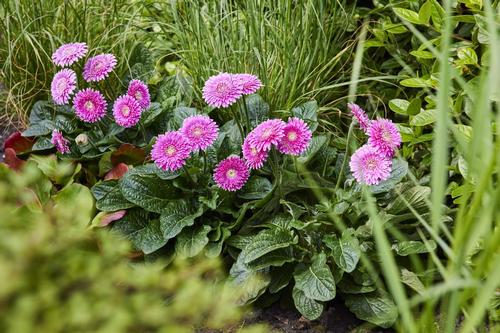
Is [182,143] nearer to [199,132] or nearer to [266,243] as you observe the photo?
[199,132]

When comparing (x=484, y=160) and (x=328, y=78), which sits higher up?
(x=484, y=160)

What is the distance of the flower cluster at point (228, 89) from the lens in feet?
7.27

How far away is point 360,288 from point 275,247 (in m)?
0.34

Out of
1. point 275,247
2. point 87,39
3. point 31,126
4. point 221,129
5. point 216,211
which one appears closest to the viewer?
point 275,247

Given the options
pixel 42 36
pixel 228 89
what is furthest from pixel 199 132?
pixel 42 36

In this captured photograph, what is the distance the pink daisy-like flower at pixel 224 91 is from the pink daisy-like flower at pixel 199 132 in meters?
0.09

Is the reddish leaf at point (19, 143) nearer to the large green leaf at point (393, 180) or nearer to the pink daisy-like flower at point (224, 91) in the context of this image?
the pink daisy-like flower at point (224, 91)

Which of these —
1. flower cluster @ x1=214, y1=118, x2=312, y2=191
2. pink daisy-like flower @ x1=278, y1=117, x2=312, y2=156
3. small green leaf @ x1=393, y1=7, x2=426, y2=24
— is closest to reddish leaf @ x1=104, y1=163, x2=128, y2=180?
flower cluster @ x1=214, y1=118, x2=312, y2=191

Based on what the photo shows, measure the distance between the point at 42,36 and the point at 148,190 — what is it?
1.08 meters

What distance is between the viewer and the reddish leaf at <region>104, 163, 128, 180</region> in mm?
2594

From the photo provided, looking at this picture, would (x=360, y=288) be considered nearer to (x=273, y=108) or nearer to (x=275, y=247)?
(x=275, y=247)

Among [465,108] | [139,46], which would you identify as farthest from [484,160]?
[139,46]

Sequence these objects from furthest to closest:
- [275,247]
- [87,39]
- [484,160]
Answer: [87,39] < [275,247] < [484,160]

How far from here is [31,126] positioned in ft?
9.45
